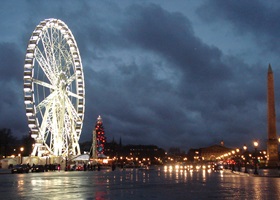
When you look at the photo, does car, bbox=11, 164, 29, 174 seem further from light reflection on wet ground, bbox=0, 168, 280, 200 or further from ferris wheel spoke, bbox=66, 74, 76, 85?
light reflection on wet ground, bbox=0, 168, 280, 200

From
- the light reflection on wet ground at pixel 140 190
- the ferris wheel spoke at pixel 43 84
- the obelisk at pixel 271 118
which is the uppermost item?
the ferris wheel spoke at pixel 43 84

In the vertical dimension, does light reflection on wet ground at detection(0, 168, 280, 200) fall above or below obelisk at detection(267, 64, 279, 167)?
below

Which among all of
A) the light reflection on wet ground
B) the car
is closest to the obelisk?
the light reflection on wet ground

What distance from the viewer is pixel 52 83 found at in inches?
2393

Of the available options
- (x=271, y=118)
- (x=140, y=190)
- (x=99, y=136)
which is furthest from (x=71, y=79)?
(x=99, y=136)

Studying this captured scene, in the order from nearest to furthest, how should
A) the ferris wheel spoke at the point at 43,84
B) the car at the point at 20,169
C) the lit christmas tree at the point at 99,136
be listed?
1. the car at the point at 20,169
2. the ferris wheel spoke at the point at 43,84
3. the lit christmas tree at the point at 99,136

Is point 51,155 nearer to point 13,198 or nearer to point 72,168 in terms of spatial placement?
point 72,168

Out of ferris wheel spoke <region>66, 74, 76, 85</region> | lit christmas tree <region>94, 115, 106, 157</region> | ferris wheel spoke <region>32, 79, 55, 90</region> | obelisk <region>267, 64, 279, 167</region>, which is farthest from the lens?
lit christmas tree <region>94, 115, 106, 157</region>

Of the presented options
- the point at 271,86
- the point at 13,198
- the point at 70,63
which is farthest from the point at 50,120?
the point at 13,198

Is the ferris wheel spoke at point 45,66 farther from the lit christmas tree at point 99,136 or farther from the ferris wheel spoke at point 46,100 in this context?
the lit christmas tree at point 99,136

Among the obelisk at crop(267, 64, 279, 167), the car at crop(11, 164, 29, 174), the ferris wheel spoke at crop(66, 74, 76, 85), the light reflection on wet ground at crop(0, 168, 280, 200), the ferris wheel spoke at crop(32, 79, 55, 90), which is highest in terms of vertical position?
the ferris wheel spoke at crop(66, 74, 76, 85)

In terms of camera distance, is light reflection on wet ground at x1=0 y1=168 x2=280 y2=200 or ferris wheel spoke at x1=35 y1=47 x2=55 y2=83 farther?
ferris wheel spoke at x1=35 y1=47 x2=55 y2=83

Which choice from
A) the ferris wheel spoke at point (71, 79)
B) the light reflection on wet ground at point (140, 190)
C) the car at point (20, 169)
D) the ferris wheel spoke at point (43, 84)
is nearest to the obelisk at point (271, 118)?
the ferris wheel spoke at point (71, 79)

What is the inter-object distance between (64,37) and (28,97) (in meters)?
11.3
